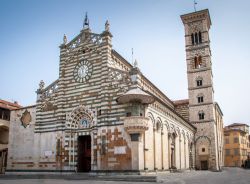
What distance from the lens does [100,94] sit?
2566 cm

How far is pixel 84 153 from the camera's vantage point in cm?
2681

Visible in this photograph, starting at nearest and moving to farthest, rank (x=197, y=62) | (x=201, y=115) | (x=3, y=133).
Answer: (x=3, y=133)
(x=201, y=115)
(x=197, y=62)

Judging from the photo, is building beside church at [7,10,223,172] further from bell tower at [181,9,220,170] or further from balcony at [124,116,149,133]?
bell tower at [181,9,220,170]

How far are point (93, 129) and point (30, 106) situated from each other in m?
8.21

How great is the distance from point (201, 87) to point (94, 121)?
23.8 meters

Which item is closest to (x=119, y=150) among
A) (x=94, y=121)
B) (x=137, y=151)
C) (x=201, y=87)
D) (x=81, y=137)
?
(x=137, y=151)

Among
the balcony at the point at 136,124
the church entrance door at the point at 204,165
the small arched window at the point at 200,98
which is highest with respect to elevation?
the small arched window at the point at 200,98

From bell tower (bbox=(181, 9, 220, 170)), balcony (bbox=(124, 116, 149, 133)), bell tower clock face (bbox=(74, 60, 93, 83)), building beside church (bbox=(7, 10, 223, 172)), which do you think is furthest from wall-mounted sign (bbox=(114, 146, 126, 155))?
bell tower (bbox=(181, 9, 220, 170))

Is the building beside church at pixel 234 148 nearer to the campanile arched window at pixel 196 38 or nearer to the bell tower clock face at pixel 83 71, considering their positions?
the campanile arched window at pixel 196 38

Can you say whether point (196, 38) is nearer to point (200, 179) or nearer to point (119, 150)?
point (119, 150)

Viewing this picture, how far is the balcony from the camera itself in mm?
22406

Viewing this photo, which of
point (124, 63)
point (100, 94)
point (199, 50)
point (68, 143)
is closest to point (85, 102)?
point (100, 94)

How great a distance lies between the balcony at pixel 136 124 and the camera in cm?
2241

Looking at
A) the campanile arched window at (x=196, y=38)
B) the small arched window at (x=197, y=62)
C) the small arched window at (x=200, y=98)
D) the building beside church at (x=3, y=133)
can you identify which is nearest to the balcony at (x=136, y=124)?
the building beside church at (x=3, y=133)
